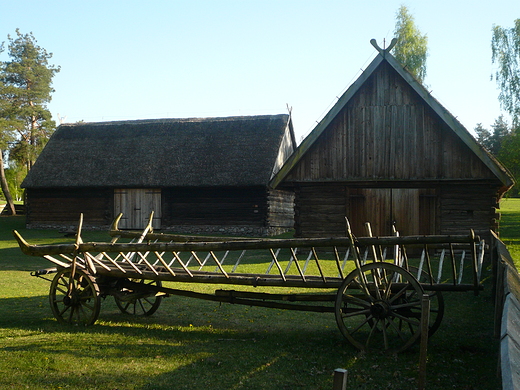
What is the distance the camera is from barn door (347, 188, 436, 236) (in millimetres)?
15703

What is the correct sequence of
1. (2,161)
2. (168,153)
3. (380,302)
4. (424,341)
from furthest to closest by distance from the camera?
(2,161) → (168,153) → (380,302) → (424,341)

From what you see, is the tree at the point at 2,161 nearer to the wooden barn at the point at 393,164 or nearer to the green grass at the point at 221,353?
the wooden barn at the point at 393,164

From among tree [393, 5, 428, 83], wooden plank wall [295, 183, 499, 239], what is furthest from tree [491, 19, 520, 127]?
wooden plank wall [295, 183, 499, 239]

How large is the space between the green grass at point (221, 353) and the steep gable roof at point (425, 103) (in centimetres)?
678

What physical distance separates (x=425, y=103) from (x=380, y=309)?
1092 centimetres

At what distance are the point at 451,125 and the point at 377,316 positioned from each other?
406 inches

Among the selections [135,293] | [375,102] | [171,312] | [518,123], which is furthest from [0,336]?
[518,123]

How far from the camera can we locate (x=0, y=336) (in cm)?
676

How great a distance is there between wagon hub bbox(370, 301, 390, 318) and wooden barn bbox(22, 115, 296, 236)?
17876mm

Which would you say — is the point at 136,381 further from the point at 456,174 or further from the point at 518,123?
the point at 518,123

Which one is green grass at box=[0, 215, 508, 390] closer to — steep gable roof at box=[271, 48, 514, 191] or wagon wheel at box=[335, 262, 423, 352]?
wagon wheel at box=[335, 262, 423, 352]

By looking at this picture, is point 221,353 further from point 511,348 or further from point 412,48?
point 412,48

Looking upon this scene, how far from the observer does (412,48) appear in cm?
3750

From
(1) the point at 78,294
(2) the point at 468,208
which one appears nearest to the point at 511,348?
(1) the point at 78,294
